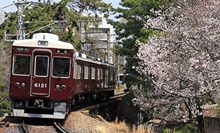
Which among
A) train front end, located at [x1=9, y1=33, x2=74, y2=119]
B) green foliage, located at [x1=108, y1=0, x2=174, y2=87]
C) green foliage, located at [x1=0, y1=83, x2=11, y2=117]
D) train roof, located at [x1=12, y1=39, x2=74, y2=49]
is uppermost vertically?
green foliage, located at [x1=108, y1=0, x2=174, y2=87]

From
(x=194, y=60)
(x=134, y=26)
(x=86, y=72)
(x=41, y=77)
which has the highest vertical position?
(x=134, y=26)

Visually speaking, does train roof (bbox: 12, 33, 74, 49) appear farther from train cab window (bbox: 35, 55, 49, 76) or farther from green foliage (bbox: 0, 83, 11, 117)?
green foliage (bbox: 0, 83, 11, 117)

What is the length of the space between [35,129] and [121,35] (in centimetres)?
1551

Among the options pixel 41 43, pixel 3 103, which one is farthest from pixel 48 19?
pixel 41 43

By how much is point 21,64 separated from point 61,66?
1.53m

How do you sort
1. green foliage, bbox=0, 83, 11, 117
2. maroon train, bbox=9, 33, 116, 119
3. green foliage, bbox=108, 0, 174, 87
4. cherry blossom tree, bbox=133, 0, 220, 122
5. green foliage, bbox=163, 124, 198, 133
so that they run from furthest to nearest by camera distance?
green foliage, bbox=0, 83, 11, 117
green foliage, bbox=108, 0, 174, 87
green foliage, bbox=163, 124, 198, 133
maroon train, bbox=9, 33, 116, 119
cherry blossom tree, bbox=133, 0, 220, 122

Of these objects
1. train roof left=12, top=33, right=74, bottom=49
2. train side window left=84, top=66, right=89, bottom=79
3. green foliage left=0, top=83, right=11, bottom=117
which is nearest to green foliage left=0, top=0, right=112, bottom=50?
green foliage left=0, top=83, right=11, bottom=117

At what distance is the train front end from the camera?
10.9m

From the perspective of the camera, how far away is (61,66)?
11281 mm

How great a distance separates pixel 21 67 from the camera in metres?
11.0

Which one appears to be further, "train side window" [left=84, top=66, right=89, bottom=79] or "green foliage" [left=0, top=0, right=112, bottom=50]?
"green foliage" [left=0, top=0, right=112, bottom=50]

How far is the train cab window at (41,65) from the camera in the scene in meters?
11.1

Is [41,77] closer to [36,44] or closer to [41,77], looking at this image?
[41,77]

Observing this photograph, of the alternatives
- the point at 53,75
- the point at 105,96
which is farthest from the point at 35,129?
the point at 105,96
